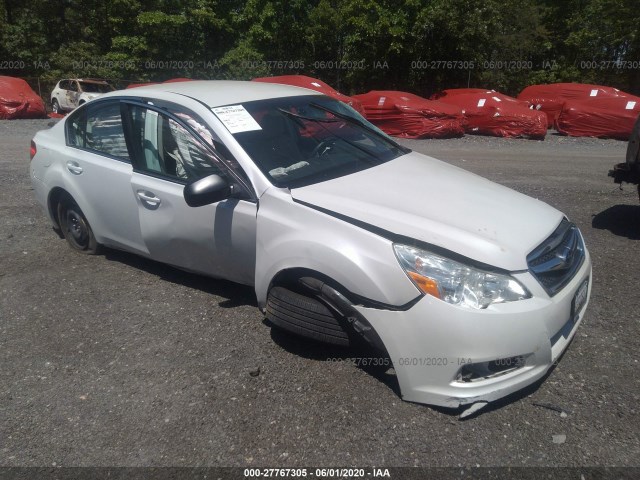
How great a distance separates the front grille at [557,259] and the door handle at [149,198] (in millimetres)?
2609

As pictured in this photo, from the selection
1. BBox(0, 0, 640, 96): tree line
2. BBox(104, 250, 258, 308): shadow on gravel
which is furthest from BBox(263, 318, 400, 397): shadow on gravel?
BBox(0, 0, 640, 96): tree line

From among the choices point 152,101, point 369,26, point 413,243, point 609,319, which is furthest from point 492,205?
point 369,26

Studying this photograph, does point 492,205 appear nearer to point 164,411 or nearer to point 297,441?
point 297,441

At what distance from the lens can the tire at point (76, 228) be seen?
17.1 ft

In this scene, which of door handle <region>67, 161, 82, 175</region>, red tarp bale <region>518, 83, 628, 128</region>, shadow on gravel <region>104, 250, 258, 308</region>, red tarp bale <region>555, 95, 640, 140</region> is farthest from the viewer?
red tarp bale <region>518, 83, 628, 128</region>

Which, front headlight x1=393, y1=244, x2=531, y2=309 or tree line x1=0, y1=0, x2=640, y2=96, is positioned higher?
tree line x1=0, y1=0, x2=640, y2=96

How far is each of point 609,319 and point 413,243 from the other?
2.02 meters

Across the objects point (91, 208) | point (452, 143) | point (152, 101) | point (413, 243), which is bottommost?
point (452, 143)

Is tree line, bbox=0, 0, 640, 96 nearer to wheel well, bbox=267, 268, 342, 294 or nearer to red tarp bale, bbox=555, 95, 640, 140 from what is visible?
red tarp bale, bbox=555, 95, 640, 140

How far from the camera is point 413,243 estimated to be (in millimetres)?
3039

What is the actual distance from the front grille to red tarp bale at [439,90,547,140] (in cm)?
1217

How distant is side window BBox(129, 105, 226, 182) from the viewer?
4035mm

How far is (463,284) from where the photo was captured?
292 centimetres

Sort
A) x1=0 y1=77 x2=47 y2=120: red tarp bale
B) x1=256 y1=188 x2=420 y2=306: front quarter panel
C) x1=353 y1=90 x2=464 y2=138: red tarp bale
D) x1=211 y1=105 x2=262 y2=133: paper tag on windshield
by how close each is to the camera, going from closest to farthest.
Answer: x1=256 y1=188 x2=420 y2=306: front quarter panel < x1=211 y1=105 x2=262 y2=133: paper tag on windshield < x1=353 y1=90 x2=464 y2=138: red tarp bale < x1=0 y1=77 x2=47 y2=120: red tarp bale
